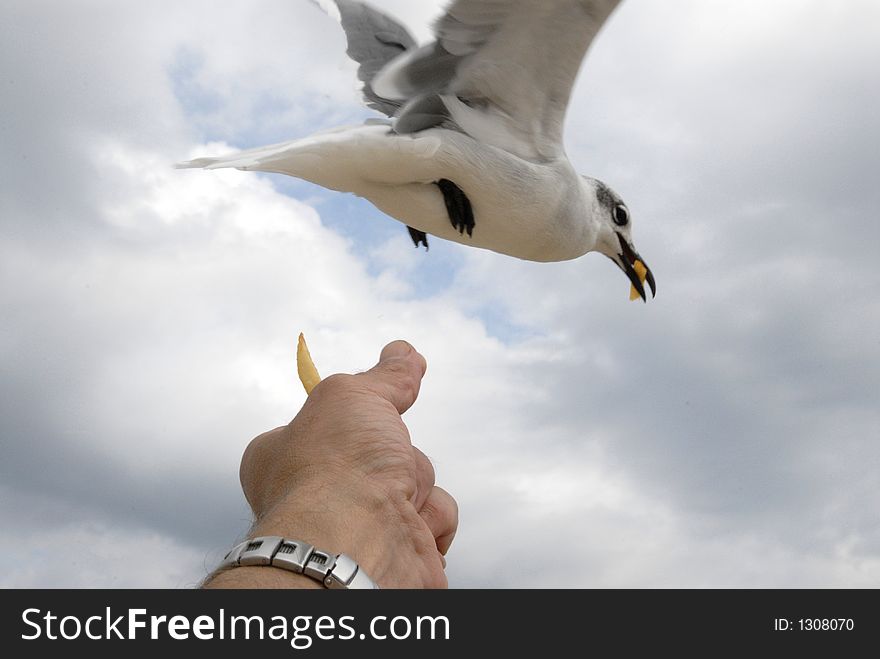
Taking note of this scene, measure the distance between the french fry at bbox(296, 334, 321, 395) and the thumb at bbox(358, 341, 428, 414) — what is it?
12 centimetres

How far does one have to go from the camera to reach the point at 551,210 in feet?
8.48

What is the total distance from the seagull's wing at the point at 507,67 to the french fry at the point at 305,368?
106cm

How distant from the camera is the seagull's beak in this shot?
319 cm

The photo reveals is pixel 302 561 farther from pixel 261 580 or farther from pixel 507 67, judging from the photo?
pixel 507 67

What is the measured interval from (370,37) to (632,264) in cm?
128

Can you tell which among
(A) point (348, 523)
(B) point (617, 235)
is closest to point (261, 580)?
(A) point (348, 523)

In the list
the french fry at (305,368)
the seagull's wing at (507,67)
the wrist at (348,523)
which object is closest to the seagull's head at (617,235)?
the seagull's wing at (507,67)

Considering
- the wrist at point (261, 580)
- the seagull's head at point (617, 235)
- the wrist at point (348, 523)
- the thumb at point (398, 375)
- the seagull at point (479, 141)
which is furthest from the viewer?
the seagull's head at point (617, 235)

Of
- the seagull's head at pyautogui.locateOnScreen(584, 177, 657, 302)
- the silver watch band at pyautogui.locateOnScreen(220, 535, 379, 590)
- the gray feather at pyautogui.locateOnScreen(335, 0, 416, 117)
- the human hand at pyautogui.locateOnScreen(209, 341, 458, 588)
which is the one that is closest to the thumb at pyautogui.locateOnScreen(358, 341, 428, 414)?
the human hand at pyautogui.locateOnScreen(209, 341, 458, 588)

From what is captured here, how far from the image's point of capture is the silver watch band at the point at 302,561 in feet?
3.82

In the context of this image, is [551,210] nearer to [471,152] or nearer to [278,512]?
[471,152]

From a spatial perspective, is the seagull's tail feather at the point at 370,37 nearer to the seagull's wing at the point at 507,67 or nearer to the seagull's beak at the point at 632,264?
the seagull's wing at the point at 507,67
